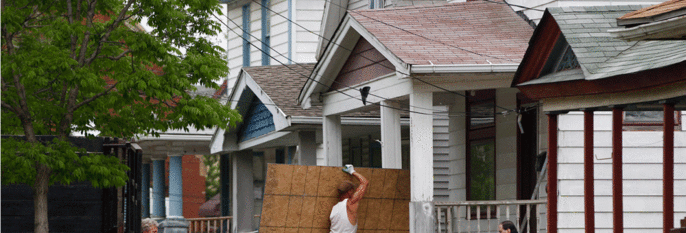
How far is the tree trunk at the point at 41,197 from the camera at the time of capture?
11.1 metres

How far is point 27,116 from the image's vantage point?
11.3m

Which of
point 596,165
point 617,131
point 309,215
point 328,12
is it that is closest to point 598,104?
point 617,131

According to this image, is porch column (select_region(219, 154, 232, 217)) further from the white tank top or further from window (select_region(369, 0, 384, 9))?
the white tank top

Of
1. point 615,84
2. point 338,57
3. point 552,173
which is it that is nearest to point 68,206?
point 338,57

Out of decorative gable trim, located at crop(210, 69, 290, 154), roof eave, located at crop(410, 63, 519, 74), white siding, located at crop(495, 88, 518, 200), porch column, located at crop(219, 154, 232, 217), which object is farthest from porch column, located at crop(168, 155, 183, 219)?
roof eave, located at crop(410, 63, 519, 74)

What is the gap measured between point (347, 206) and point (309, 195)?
557 mm

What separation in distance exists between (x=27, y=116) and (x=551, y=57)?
608 centimetres

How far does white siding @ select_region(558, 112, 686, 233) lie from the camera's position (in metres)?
12.6

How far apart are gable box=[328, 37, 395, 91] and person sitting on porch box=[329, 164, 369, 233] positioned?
1.46 meters

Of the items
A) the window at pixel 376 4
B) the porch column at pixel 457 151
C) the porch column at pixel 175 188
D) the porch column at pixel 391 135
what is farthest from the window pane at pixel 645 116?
the porch column at pixel 175 188

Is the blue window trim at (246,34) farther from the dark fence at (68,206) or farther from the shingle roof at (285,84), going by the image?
the dark fence at (68,206)

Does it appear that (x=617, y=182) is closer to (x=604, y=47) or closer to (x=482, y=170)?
(x=604, y=47)

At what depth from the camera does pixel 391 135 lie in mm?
13180

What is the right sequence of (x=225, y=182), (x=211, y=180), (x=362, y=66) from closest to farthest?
(x=362, y=66) < (x=225, y=182) < (x=211, y=180)
